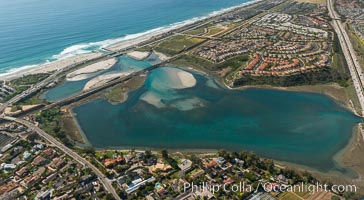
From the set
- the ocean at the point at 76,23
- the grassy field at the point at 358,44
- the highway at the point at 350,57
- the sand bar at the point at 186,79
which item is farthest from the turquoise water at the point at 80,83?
the grassy field at the point at 358,44

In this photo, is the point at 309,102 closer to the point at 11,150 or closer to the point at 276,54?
the point at 276,54

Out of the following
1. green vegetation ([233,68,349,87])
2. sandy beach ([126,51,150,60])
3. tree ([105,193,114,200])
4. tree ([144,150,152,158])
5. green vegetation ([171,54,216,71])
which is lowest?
tree ([105,193,114,200])

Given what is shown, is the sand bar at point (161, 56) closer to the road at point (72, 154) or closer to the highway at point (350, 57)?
the road at point (72, 154)

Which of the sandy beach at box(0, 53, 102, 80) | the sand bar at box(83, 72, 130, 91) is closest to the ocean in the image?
the sandy beach at box(0, 53, 102, 80)

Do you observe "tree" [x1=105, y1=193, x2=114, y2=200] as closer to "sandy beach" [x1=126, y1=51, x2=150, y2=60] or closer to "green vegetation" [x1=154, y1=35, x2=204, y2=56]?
"sandy beach" [x1=126, y1=51, x2=150, y2=60]

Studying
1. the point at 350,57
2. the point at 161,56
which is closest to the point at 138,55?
the point at 161,56

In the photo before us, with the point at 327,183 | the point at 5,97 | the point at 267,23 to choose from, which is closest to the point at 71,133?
the point at 5,97
